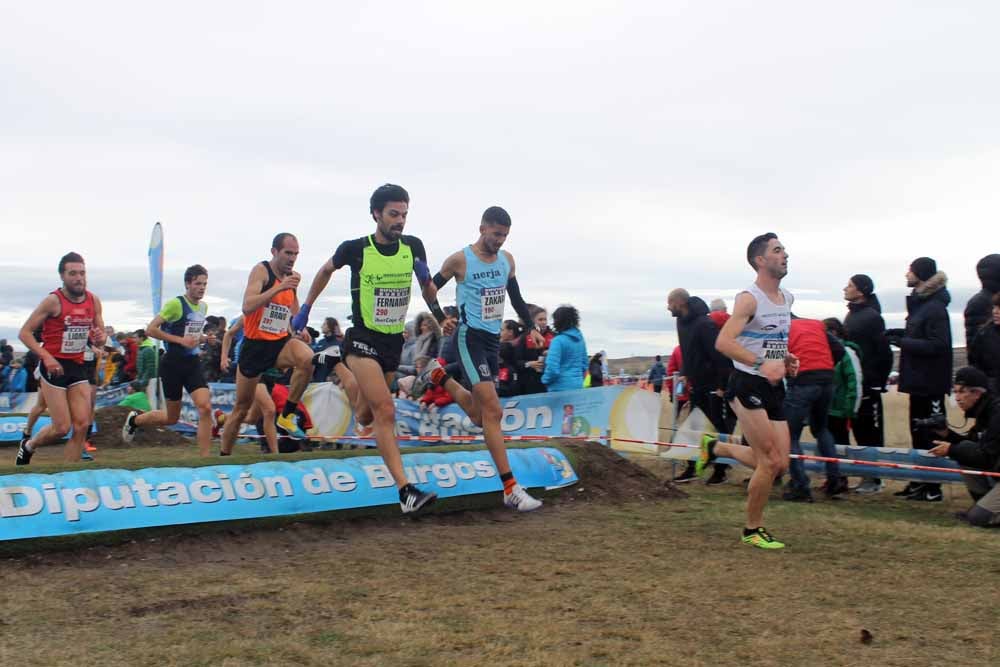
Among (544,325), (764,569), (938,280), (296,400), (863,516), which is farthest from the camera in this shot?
(544,325)

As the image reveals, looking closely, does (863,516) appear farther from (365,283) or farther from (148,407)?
(148,407)

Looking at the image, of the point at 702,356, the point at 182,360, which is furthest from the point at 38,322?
the point at 702,356

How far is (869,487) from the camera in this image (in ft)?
32.6

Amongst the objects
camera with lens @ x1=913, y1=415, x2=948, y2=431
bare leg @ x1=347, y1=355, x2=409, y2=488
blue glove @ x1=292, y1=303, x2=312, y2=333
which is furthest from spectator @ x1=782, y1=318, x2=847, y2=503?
blue glove @ x1=292, y1=303, x2=312, y2=333

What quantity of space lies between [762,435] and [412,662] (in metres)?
3.23

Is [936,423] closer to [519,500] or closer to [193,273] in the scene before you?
[519,500]

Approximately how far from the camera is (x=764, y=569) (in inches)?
222

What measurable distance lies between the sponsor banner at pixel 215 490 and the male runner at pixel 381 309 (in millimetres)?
396

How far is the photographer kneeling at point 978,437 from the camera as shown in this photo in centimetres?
801

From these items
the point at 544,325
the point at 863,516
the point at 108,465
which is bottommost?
the point at 863,516

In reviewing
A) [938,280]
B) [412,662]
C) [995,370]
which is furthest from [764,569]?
[938,280]

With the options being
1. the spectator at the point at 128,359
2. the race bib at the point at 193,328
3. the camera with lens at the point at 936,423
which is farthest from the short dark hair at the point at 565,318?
the spectator at the point at 128,359

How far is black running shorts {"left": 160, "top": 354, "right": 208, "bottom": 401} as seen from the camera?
9.88 m

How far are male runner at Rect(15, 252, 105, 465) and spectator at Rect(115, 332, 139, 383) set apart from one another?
12.4 meters
